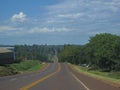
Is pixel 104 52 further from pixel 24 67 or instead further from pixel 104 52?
pixel 24 67

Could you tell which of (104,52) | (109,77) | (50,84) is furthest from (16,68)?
(50,84)

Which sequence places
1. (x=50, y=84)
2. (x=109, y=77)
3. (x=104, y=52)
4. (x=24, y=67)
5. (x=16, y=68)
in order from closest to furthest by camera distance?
(x=50, y=84)
(x=109, y=77)
(x=16, y=68)
(x=104, y=52)
(x=24, y=67)

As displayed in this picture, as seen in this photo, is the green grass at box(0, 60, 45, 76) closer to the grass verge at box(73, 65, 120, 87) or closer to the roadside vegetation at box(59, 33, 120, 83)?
the grass verge at box(73, 65, 120, 87)

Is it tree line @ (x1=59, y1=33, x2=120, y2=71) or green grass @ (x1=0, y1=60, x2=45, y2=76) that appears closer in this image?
green grass @ (x1=0, y1=60, x2=45, y2=76)

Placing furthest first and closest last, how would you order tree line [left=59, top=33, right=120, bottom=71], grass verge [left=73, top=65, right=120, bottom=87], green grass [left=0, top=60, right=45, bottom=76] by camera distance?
tree line [left=59, top=33, right=120, bottom=71]
green grass [left=0, top=60, right=45, bottom=76]
grass verge [left=73, top=65, right=120, bottom=87]

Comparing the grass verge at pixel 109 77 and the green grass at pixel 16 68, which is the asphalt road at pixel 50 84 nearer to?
the grass verge at pixel 109 77


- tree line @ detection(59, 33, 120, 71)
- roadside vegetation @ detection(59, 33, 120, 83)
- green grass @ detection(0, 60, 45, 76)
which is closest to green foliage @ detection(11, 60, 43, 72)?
green grass @ detection(0, 60, 45, 76)

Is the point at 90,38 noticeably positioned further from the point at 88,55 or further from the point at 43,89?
the point at 43,89

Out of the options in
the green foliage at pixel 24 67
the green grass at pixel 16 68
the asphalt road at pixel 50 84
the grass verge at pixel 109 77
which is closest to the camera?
the asphalt road at pixel 50 84

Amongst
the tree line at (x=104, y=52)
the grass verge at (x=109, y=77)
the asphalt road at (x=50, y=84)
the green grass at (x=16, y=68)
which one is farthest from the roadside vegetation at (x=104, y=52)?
the asphalt road at (x=50, y=84)

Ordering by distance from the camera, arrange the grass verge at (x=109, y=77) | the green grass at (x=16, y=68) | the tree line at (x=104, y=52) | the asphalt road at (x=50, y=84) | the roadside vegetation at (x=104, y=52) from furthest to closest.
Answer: the tree line at (x=104, y=52), the roadside vegetation at (x=104, y=52), the green grass at (x=16, y=68), the grass verge at (x=109, y=77), the asphalt road at (x=50, y=84)

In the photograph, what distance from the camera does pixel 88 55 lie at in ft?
449

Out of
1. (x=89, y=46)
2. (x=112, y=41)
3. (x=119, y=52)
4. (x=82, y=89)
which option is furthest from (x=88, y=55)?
(x=82, y=89)

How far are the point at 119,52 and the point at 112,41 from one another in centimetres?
1186
